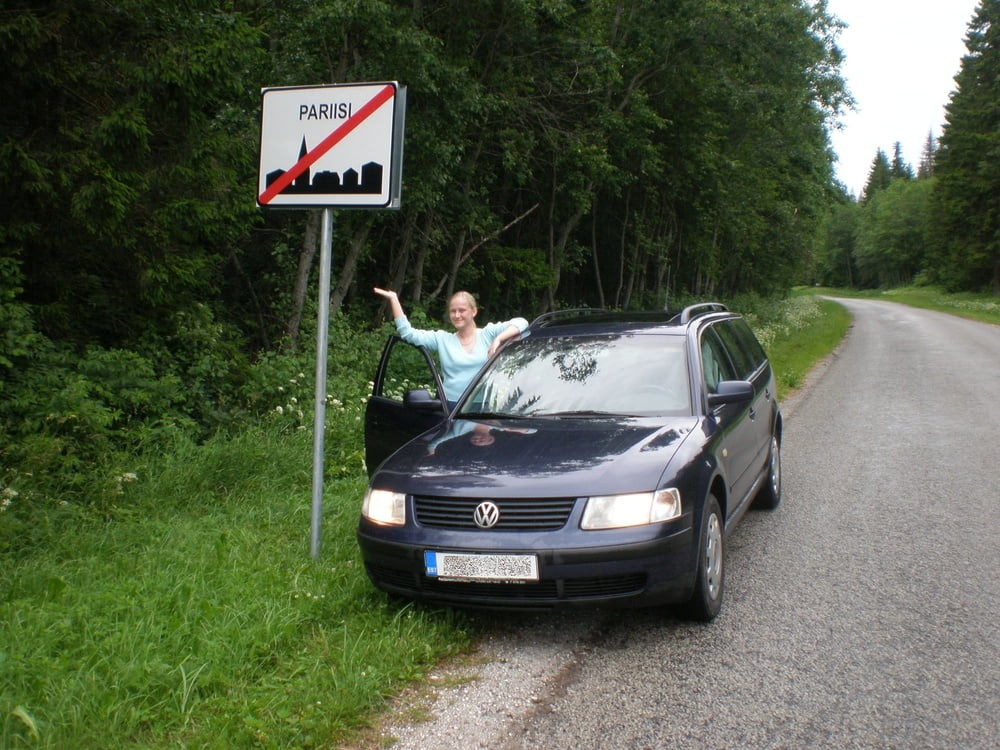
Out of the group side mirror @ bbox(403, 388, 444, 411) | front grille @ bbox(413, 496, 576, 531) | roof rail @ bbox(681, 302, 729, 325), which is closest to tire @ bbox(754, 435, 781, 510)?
roof rail @ bbox(681, 302, 729, 325)

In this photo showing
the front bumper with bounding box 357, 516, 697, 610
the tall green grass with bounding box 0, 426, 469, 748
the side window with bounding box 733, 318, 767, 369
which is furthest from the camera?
the side window with bounding box 733, 318, 767, 369

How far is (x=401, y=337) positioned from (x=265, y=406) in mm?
3708

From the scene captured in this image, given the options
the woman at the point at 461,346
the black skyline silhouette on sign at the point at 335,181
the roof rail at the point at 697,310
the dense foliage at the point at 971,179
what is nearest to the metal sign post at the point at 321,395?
the black skyline silhouette on sign at the point at 335,181

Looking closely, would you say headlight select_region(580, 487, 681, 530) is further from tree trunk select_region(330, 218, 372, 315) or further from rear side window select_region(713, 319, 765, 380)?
tree trunk select_region(330, 218, 372, 315)

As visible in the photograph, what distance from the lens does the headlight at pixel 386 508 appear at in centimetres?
448

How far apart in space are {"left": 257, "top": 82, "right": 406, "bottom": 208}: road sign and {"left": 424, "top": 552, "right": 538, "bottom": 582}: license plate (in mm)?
1957

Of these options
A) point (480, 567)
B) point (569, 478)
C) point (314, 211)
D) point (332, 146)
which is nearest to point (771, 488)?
point (569, 478)

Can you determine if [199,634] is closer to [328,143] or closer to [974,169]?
[328,143]

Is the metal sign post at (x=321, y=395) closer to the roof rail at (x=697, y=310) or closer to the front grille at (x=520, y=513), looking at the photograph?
the front grille at (x=520, y=513)

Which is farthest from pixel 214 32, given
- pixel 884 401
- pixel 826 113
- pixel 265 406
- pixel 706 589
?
pixel 826 113

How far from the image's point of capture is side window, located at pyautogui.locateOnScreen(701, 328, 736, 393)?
18.6 feet

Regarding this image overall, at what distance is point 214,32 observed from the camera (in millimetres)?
7895

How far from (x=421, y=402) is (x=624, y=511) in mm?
1818

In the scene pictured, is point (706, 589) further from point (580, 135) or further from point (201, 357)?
point (580, 135)
